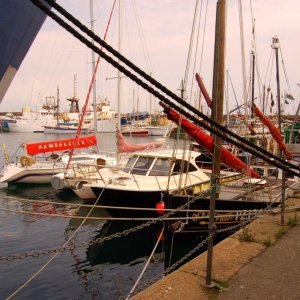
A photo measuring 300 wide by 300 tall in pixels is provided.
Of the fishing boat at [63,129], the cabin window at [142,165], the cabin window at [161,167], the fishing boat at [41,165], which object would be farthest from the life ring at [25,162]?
the fishing boat at [63,129]

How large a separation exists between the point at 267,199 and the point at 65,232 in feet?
21.3

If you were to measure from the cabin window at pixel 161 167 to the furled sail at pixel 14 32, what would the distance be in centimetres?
896

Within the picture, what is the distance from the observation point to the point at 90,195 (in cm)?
1391

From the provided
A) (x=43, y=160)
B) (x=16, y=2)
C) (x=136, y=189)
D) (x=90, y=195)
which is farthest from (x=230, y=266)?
(x=43, y=160)

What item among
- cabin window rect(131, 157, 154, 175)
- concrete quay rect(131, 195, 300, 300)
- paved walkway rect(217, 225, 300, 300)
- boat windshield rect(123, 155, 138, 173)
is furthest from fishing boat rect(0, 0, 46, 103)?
boat windshield rect(123, 155, 138, 173)

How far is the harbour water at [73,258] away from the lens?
735cm

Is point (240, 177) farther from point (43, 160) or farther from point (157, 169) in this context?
point (43, 160)

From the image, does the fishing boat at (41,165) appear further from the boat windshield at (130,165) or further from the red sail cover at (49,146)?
the boat windshield at (130,165)

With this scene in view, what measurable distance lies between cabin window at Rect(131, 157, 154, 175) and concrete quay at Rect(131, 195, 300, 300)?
20.9 feet

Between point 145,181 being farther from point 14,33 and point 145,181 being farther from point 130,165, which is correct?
point 14,33

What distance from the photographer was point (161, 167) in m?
12.6

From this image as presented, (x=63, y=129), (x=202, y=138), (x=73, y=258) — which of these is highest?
(x=202, y=138)

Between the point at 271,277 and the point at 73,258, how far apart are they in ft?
19.4

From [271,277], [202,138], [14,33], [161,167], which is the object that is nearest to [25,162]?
[161,167]
